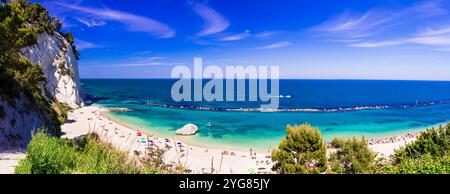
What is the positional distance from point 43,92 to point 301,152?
127 ft

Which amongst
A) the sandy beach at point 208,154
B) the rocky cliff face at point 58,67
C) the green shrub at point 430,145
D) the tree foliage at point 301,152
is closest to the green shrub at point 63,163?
the tree foliage at point 301,152

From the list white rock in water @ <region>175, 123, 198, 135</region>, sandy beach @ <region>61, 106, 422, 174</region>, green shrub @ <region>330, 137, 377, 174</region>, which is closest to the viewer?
green shrub @ <region>330, 137, 377, 174</region>

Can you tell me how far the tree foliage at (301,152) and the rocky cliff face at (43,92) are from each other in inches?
526

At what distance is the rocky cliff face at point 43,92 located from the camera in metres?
14.7

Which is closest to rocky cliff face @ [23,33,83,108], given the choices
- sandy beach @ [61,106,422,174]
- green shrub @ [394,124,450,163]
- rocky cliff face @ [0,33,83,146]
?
rocky cliff face @ [0,33,83,146]

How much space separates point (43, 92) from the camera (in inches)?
1608

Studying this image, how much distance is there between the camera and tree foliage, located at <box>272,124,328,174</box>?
680 inches

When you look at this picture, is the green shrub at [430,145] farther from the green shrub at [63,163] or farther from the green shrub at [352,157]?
the green shrub at [63,163]

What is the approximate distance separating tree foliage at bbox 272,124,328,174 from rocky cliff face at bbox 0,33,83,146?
526 inches

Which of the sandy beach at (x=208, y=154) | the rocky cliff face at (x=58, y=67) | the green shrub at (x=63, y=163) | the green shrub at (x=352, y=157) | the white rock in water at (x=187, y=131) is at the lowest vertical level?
the sandy beach at (x=208, y=154)

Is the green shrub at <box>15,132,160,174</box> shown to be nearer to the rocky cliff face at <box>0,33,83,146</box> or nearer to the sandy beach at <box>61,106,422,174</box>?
the rocky cliff face at <box>0,33,83,146</box>

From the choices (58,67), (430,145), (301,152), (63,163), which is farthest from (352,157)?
(58,67)
